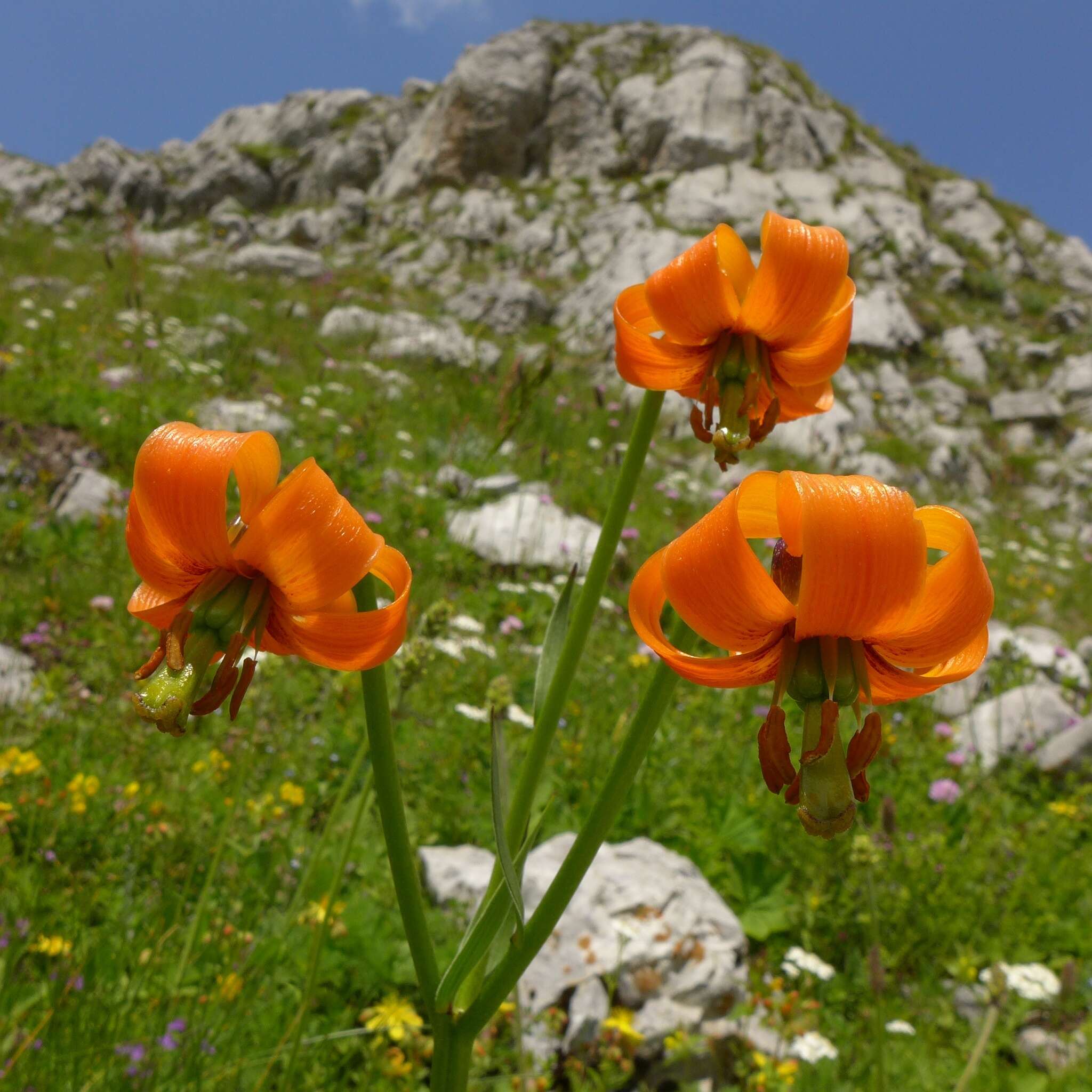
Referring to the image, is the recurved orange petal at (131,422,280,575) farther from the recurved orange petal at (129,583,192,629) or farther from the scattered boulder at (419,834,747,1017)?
the scattered boulder at (419,834,747,1017)

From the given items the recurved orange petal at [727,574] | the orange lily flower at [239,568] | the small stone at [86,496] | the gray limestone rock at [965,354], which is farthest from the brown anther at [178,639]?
the gray limestone rock at [965,354]

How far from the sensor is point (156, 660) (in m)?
0.63

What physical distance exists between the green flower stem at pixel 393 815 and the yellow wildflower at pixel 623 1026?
114 cm

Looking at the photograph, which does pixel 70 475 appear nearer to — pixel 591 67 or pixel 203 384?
pixel 203 384

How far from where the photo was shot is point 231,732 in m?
2.74

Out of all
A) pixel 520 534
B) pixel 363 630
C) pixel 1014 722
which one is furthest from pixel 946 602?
pixel 520 534

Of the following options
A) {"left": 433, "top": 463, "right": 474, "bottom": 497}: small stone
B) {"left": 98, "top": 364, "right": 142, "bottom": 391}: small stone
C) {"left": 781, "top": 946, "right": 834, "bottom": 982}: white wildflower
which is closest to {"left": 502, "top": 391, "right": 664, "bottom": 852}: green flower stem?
{"left": 781, "top": 946, "right": 834, "bottom": 982}: white wildflower

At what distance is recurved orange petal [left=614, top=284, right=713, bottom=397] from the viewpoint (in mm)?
927

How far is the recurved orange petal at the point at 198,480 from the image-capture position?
20.7 inches

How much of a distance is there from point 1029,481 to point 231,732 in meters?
13.6

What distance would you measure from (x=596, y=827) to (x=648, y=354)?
59 cm

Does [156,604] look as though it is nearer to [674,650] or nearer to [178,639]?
[178,639]

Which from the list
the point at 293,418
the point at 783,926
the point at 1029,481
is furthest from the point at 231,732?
the point at 1029,481

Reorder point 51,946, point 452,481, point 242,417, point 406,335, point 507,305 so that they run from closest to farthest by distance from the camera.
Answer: point 51,946 → point 452,481 → point 242,417 → point 406,335 → point 507,305
